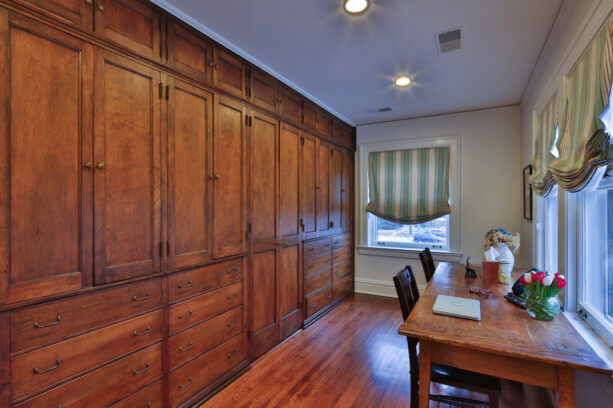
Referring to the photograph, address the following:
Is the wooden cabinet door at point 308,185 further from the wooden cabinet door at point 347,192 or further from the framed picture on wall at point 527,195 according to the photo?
the framed picture on wall at point 527,195

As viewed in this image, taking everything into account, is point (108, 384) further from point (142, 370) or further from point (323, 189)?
point (323, 189)

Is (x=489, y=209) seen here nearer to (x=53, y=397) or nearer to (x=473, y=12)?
(x=473, y=12)

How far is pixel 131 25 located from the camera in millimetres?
1746

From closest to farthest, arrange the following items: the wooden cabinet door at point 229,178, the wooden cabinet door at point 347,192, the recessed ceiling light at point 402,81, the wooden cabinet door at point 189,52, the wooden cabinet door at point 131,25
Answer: the wooden cabinet door at point 131,25, the wooden cabinet door at point 189,52, the wooden cabinet door at point 229,178, the recessed ceiling light at point 402,81, the wooden cabinet door at point 347,192

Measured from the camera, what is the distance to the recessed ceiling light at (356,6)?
6.17 feet

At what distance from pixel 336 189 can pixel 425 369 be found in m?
2.92

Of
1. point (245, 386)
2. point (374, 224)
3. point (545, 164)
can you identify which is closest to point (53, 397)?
point (245, 386)

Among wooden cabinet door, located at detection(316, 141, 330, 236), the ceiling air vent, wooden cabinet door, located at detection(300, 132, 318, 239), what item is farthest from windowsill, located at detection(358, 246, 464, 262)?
the ceiling air vent

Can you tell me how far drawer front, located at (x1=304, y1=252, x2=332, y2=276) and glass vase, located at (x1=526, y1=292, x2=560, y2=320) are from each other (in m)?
2.22

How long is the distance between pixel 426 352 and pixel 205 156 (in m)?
1.85

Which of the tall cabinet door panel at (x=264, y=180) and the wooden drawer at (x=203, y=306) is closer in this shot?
the wooden drawer at (x=203, y=306)

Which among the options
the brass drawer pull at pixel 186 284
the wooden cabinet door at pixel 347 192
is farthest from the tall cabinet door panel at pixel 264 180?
the wooden cabinet door at pixel 347 192

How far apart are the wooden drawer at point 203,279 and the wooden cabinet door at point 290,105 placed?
1.59m

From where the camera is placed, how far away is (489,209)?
402 cm
